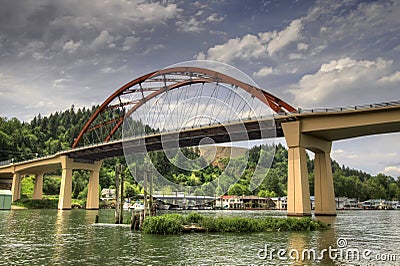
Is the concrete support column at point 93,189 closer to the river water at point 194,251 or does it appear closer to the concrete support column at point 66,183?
the concrete support column at point 66,183

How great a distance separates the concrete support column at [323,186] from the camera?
5672cm

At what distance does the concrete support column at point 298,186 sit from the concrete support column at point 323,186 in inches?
294

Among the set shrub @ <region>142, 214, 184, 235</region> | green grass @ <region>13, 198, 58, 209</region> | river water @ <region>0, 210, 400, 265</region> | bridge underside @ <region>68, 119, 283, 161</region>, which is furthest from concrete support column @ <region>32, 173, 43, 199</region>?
river water @ <region>0, 210, 400, 265</region>

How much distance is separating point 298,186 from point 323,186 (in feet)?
29.4

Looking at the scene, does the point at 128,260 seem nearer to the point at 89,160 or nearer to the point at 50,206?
the point at 89,160

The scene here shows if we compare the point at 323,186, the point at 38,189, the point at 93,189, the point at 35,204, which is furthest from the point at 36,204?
the point at 323,186

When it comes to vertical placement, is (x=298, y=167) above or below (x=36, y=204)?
above

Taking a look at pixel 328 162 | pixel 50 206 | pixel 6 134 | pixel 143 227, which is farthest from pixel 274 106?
pixel 6 134

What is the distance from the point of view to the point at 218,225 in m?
31.7

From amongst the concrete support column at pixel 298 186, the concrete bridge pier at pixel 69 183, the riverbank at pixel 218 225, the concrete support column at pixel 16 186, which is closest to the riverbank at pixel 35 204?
the concrete support column at pixel 16 186

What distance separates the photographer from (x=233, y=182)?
16.9 m

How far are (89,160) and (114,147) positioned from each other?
18769mm

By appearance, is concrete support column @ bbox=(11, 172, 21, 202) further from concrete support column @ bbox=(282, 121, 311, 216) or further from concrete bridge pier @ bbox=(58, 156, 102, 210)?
concrete support column @ bbox=(282, 121, 311, 216)

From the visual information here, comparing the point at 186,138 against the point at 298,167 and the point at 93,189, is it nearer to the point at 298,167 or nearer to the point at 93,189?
the point at 298,167
